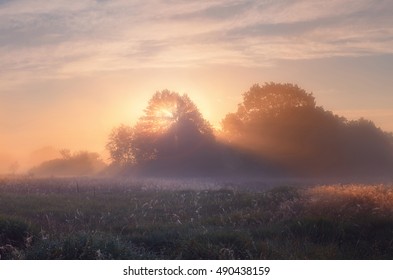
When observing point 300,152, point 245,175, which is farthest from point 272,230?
point 245,175

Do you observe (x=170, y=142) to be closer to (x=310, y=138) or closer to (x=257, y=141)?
(x=257, y=141)

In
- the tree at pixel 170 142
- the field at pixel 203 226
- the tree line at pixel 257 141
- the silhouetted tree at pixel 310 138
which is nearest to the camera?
the field at pixel 203 226

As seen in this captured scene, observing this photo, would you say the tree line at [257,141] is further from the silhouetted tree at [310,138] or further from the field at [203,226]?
the field at [203,226]

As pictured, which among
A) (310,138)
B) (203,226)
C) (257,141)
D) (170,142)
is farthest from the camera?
(170,142)

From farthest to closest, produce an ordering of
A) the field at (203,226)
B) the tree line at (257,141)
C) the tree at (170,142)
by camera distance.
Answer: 1. the tree at (170,142)
2. the tree line at (257,141)
3. the field at (203,226)

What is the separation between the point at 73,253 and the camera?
8281mm

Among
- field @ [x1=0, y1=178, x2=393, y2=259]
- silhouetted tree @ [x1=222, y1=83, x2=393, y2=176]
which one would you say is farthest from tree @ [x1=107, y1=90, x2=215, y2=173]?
field @ [x1=0, y1=178, x2=393, y2=259]

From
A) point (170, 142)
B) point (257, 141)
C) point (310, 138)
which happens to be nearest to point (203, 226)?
point (310, 138)

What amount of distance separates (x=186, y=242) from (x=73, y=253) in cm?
179

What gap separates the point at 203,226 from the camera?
35.9 ft

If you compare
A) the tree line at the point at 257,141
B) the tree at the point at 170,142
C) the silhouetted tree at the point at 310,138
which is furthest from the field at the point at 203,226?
the tree at the point at 170,142

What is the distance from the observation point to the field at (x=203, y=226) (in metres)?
8.79

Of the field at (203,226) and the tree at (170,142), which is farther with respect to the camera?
the tree at (170,142)
